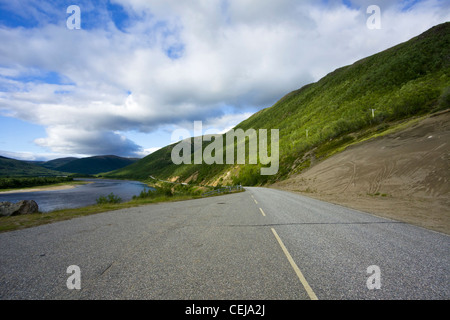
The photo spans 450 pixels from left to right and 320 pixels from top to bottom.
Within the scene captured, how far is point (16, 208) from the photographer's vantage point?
36.4ft

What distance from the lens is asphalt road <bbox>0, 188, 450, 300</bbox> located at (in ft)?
10.0

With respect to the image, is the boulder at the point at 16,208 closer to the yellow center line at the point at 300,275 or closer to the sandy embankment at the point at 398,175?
the yellow center line at the point at 300,275

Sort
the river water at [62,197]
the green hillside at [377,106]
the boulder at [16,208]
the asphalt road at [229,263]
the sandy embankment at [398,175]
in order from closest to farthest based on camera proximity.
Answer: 1. the asphalt road at [229,263]
2. the boulder at [16,208]
3. the sandy embankment at [398,175]
4. the river water at [62,197]
5. the green hillside at [377,106]

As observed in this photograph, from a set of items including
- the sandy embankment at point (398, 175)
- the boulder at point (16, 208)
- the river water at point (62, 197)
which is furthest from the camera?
the river water at point (62, 197)

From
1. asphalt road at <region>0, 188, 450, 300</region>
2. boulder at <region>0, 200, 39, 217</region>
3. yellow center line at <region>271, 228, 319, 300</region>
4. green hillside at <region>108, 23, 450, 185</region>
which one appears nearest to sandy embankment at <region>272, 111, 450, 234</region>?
asphalt road at <region>0, 188, 450, 300</region>

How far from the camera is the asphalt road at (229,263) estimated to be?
3049mm

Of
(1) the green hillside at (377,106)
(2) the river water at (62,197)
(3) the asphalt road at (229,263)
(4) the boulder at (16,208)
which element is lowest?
(2) the river water at (62,197)

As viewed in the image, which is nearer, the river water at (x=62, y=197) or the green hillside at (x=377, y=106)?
the river water at (x=62, y=197)

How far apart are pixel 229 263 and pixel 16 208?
14014mm

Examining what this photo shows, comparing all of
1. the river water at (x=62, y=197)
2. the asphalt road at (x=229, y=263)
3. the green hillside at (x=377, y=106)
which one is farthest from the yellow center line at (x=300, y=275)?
the green hillside at (x=377, y=106)

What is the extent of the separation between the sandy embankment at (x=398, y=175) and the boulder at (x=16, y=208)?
65.5 feet
